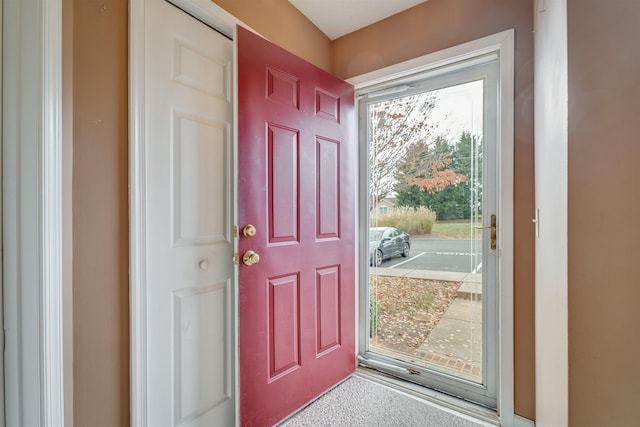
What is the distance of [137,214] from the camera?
3.59ft

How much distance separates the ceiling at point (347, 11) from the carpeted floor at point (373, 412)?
7.84 ft

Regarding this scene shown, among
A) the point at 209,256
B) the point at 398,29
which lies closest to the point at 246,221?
the point at 209,256

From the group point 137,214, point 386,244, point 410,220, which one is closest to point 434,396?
point 386,244

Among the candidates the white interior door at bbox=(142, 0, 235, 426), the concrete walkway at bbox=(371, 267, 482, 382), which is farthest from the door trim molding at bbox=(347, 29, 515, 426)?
the white interior door at bbox=(142, 0, 235, 426)

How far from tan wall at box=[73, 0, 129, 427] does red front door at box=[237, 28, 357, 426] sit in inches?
17.9

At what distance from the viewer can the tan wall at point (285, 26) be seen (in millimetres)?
1484

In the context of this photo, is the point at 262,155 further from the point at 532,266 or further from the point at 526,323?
the point at 526,323

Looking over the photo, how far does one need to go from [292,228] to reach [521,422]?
1535mm

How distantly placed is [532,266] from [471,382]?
0.81 m

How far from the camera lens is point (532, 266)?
1.41m

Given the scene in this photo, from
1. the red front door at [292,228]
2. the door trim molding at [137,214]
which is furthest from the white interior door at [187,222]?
the red front door at [292,228]

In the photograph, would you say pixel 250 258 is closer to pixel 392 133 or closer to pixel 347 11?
pixel 392 133

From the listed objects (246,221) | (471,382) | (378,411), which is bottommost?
(378,411)

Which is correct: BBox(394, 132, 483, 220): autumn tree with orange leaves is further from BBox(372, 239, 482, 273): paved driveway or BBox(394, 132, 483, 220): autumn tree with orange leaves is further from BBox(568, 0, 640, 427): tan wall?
BBox(568, 0, 640, 427): tan wall
